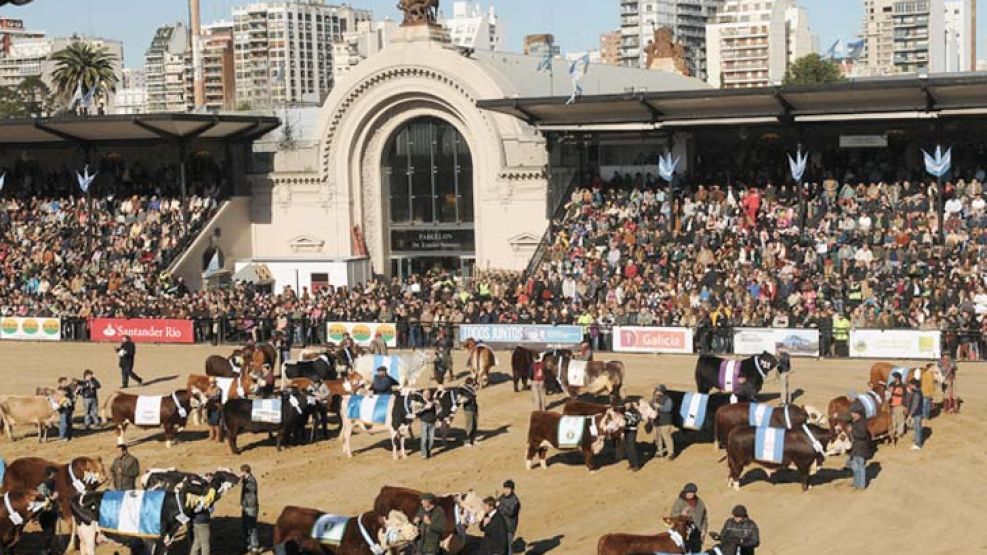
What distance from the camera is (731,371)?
95.5 ft

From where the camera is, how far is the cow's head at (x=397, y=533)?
18.5 metres

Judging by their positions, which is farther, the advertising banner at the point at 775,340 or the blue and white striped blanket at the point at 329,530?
the advertising banner at the point at 775,340

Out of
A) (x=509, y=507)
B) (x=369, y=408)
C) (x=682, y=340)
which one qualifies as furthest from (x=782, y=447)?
(x=682, y=340)

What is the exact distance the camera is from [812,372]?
34.6m

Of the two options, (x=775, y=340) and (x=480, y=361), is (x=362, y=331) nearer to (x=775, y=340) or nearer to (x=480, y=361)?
(x=480, y=361)

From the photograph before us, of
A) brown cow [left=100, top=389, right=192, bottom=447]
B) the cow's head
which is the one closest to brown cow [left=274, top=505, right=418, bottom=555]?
the cow's head

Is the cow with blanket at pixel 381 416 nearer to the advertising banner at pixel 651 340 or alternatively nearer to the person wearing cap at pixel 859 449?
the person wearing cap at pixel 859 449

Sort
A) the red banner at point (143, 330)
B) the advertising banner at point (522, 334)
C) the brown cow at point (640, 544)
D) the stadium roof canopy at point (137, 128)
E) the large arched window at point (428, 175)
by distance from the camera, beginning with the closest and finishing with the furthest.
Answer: the brown cow at point (640, 544) → the advertising banner at point (522, 334) → the red banner at point (143, 330) → the stadium roof canopy at point (137, 128) → the large arched window at point (428, 175)

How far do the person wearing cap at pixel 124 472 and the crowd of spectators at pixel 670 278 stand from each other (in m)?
18.5

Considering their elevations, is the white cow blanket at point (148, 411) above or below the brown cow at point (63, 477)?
above

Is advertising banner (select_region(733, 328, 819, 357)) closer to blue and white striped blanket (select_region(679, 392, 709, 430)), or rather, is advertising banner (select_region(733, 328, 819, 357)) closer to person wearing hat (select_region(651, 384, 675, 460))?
blue and white striped blanket (select_region(679, 392, 709, 430))

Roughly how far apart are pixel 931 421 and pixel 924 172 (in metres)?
17.8

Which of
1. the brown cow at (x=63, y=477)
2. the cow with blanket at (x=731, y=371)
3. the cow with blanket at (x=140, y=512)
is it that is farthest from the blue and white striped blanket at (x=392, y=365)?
the cow with blanket at (x=140, y=512)

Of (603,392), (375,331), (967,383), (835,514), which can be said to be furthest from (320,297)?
(835,514)
